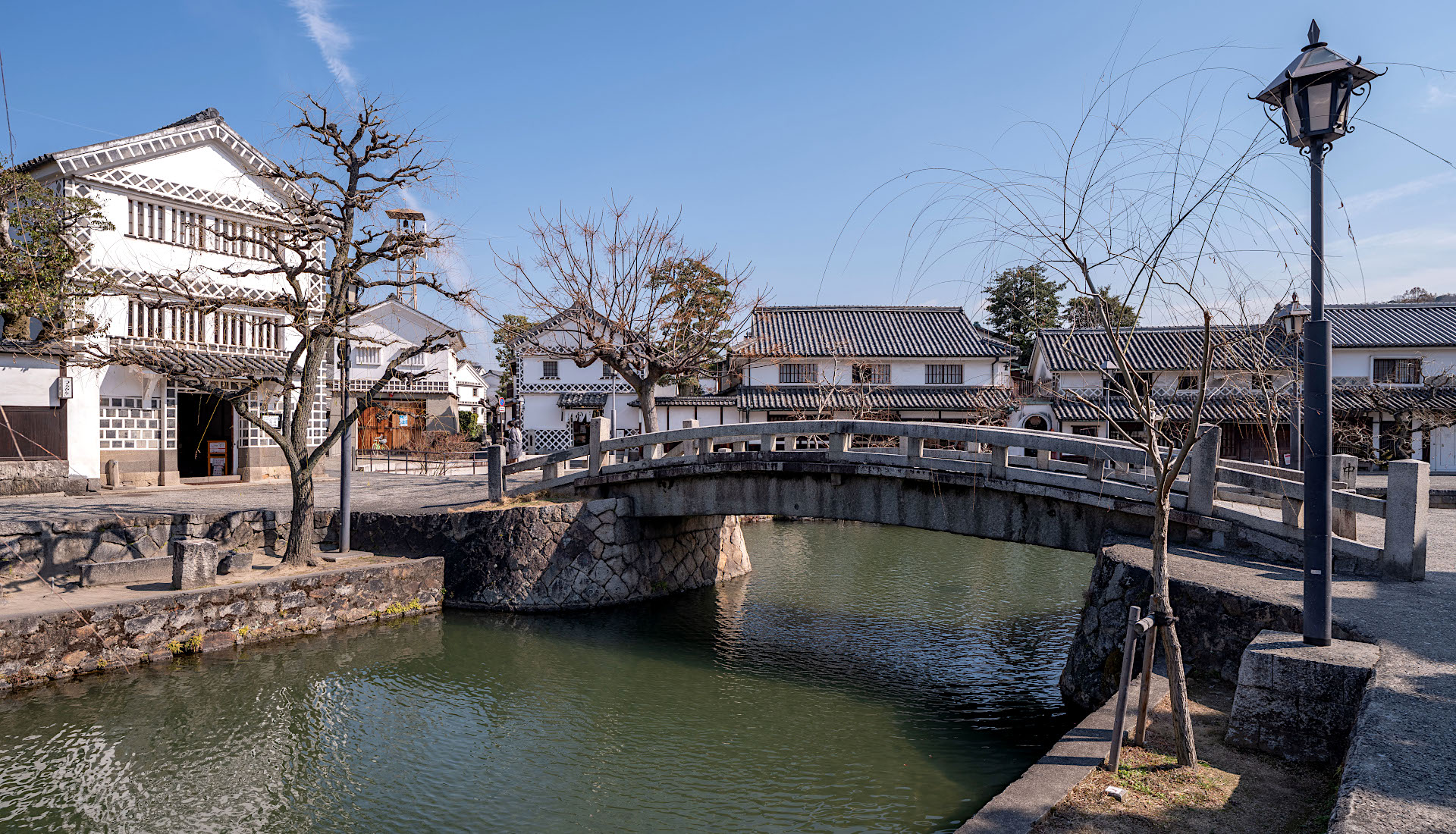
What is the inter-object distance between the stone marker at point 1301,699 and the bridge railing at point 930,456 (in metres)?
3.91

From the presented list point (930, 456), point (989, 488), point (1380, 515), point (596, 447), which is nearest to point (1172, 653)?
point (1380, 515)

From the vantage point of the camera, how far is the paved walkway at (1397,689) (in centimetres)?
393

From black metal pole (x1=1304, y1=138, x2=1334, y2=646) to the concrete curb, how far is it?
1527 millimetres

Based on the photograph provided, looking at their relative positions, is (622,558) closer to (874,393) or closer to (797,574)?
(797,574)

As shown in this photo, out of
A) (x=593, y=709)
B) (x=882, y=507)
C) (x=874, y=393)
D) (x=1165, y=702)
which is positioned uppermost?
(x=874, y=393)

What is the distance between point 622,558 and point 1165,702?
10.8 meters

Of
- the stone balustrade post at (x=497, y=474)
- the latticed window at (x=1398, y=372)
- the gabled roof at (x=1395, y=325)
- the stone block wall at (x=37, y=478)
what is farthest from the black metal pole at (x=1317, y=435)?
the latticed window at (x=1398, y=372)

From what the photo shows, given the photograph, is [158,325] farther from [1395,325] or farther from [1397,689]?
[1395,325]

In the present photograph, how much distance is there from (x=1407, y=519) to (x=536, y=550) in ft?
41.5

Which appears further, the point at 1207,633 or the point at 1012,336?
the point at 1012,336

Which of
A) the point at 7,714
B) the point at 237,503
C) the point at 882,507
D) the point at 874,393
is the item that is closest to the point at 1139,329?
the point at 874,393

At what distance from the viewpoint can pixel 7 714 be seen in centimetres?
980

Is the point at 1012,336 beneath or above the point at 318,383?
above

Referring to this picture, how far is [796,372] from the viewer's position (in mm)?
36094
